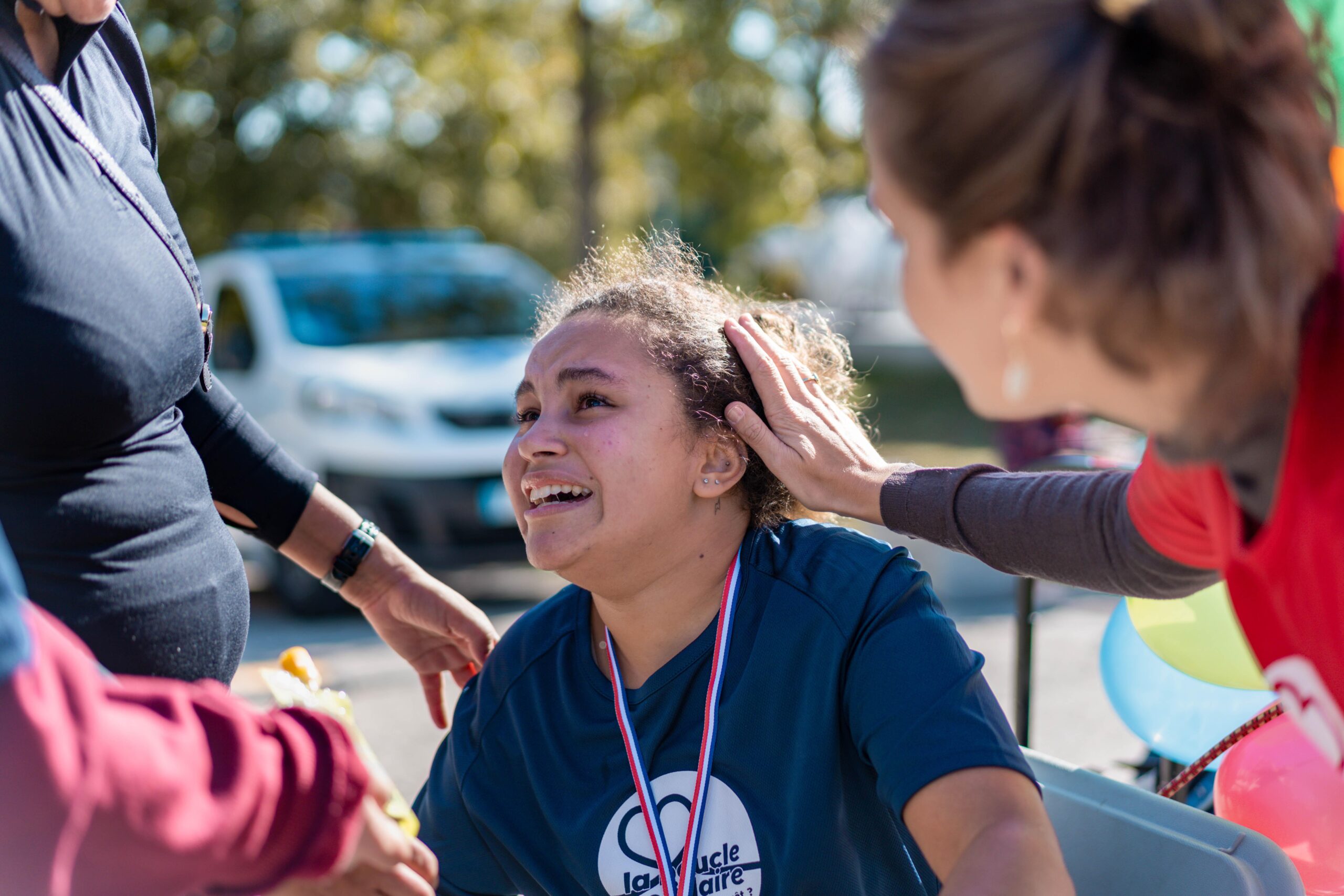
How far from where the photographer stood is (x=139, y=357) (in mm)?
1550

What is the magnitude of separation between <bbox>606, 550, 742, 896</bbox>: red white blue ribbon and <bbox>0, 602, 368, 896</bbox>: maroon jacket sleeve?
752 millimetres

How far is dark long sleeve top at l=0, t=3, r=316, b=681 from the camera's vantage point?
1.45m

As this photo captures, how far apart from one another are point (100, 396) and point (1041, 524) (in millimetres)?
1259

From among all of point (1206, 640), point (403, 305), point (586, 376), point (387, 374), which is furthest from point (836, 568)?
point (403, 305)

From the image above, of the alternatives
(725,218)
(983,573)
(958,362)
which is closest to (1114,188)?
(958,362)

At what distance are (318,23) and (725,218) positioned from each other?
15.9 ft

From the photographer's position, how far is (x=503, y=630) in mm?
5555

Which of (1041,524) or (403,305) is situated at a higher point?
(1041,524)

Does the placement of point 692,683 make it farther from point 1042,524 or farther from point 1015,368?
point 1015,368

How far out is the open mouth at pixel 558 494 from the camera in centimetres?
204

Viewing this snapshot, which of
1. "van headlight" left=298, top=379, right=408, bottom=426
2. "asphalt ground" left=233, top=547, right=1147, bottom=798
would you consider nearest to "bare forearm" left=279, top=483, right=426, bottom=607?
"asphalt ground" left=233, top=547, right=1147, bottom=798

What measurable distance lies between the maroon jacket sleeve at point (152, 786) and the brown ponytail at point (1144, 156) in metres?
0.78

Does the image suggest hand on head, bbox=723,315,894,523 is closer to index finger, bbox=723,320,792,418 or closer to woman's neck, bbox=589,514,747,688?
index finger, bbox=723,320,792,418

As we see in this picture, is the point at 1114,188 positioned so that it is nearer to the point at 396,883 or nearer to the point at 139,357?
the point at 396,883
